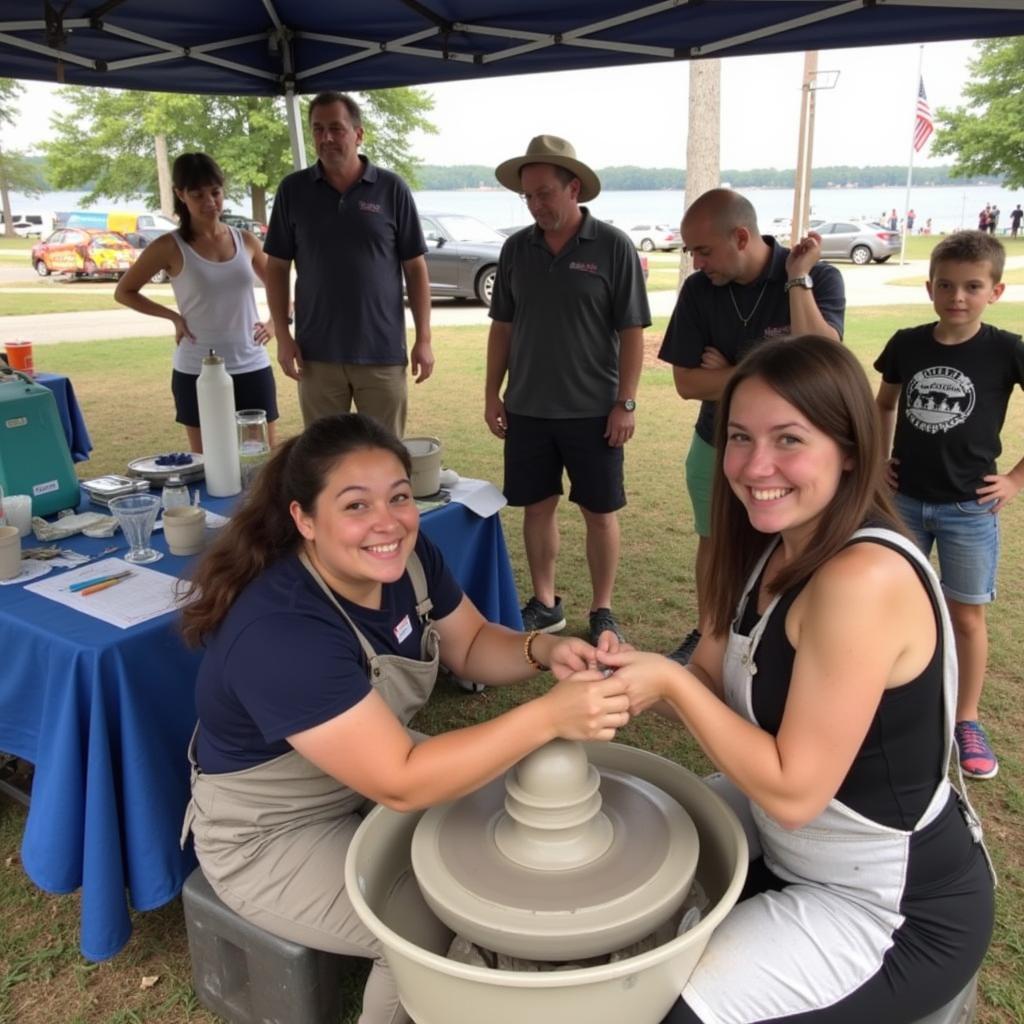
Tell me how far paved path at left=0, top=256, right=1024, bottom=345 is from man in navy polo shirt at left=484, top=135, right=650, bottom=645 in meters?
8.05

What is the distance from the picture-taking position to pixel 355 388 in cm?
402

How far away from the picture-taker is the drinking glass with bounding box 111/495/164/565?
2141 millimetres

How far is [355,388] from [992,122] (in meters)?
28.1

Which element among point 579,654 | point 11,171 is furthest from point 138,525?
point 11,171

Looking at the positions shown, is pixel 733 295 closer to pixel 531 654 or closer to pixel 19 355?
pixel 531 654

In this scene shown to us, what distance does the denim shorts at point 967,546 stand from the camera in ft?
8.37

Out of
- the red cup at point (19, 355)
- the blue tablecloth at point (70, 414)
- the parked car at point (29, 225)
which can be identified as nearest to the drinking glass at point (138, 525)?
the red cup at point (19, 355)

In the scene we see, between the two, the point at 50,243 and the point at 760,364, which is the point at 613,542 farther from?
the point at 50,243

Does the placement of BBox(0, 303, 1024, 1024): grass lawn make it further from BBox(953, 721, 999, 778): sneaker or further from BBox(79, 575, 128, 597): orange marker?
BBox(79, 575, 128, 597): orange marker

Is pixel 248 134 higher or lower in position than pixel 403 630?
higher

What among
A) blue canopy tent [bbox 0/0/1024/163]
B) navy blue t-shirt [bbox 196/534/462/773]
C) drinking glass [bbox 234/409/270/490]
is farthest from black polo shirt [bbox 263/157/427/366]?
navy blue t-shirt [bbox 196/534/462/773]

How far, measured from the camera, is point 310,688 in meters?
1.35

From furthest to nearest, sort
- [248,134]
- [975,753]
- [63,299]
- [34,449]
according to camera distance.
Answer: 1. [248,134]
2. [63,299]
3. [975,753]
4. [34,449]

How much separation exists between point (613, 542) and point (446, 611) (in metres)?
1.75
